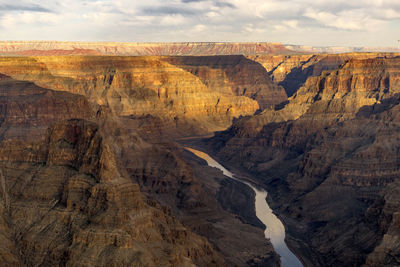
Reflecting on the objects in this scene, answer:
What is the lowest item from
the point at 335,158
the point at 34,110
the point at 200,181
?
the point at 200,181

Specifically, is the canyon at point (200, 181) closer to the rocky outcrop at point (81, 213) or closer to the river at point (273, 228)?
the rocky outcrop at point (81, 213)

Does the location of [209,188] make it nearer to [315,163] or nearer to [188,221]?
[315,163]

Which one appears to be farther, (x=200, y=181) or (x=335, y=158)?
(x=200, y=181)

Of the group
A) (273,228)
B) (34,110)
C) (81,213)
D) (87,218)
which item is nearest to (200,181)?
(273,228)

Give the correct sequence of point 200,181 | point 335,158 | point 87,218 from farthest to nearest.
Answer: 1. point 200,181
2. point 335,158
3. point 87,218

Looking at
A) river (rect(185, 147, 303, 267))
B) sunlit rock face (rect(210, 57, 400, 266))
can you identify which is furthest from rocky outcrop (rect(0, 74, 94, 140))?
sunlit rock face (rect(210, 57, 400, 266))

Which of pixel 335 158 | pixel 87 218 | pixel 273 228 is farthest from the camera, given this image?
pixel 335 158

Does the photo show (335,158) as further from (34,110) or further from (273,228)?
(34,110)

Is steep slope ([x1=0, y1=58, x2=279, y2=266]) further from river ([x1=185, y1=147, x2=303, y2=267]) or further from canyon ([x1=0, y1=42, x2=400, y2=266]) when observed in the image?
river ([x1=185, y1=147, x2=303, y2=267])
